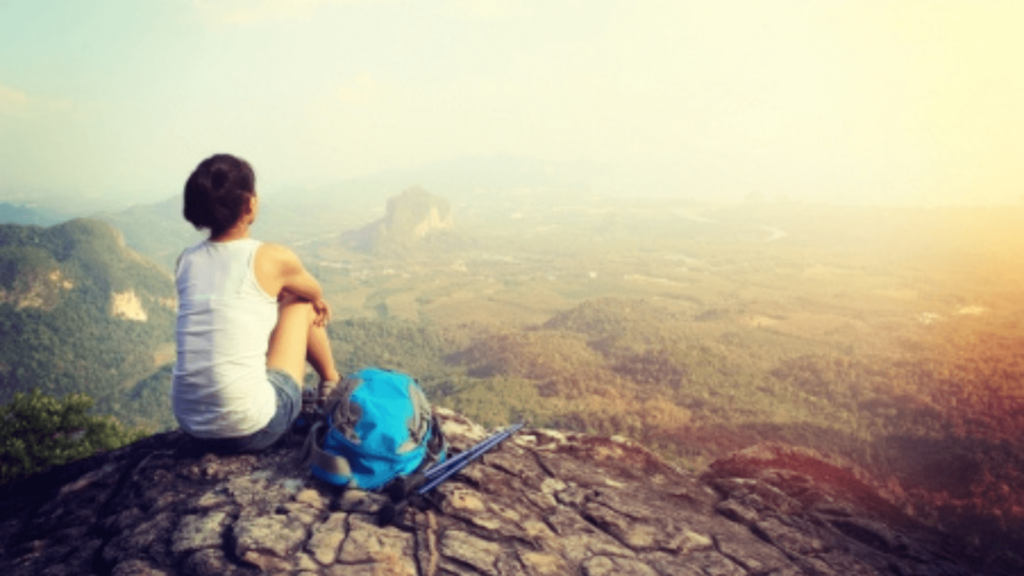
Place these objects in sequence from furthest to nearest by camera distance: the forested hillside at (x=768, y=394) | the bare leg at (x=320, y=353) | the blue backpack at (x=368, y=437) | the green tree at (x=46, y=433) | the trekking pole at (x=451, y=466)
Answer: the forested hillside at (x=768, y=394) < the green tree at (x=46, y=433) < the bare leg at (x=320, y=353) < the trekking pole at (x=451, y=466) < the blue backpack at (x=368, y=437)

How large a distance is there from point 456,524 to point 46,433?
21.0 meters

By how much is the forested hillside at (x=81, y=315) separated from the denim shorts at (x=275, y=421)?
85582 millimetres

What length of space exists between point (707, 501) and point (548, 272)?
174m

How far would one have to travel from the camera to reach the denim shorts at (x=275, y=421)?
493 cm

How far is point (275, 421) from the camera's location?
499 cm

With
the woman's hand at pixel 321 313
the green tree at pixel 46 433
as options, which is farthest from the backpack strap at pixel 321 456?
the green tree at pixel 46 433

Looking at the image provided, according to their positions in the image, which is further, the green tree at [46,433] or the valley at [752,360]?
the valley at [752,360]

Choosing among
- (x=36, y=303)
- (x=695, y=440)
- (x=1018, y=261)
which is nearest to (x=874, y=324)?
(x=695, y=440)

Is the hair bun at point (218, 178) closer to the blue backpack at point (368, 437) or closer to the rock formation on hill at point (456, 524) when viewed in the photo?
the blue backpack at point (368, 437)

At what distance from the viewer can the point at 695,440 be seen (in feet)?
160

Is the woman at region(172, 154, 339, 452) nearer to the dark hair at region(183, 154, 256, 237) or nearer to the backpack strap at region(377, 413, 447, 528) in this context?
the dark hair at region(183, 154, 256, 237)

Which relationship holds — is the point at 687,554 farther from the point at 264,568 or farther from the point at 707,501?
the point at 264,568

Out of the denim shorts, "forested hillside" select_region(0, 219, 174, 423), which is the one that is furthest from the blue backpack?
"forested hillside" select_region(0, 219, 174, 423)

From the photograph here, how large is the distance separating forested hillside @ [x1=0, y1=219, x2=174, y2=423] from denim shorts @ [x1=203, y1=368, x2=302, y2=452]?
85.6 metres
